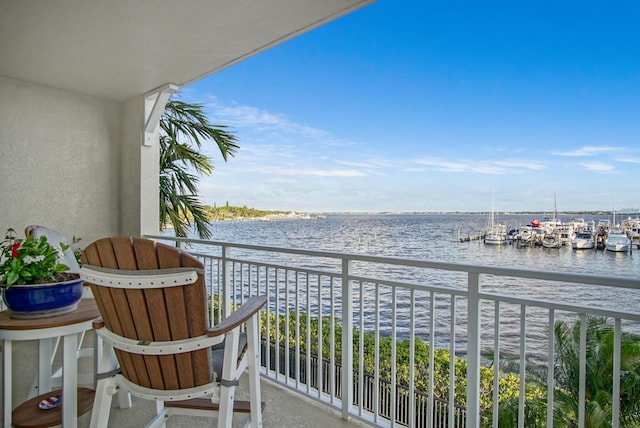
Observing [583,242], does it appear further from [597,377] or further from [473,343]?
[473,343]

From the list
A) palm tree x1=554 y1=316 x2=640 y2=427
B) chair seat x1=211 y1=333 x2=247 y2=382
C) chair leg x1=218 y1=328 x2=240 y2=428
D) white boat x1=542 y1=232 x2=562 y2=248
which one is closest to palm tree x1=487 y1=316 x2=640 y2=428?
palm tree x1=554 y1=316 x2=640 y2=427

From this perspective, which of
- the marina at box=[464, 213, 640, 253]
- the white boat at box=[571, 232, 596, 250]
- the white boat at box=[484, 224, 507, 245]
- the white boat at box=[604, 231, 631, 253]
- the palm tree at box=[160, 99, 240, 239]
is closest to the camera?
the palm tree at box=[160, 99, 240, 239]

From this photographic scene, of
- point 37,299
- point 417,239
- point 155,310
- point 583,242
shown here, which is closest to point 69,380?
point 37,299

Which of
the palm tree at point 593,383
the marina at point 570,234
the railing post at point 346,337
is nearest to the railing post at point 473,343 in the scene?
the railing post at point 346,337

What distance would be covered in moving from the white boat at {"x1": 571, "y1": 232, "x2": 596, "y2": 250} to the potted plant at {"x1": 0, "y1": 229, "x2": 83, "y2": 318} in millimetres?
21645

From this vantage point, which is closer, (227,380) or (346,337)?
(227,380)

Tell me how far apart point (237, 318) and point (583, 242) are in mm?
21644

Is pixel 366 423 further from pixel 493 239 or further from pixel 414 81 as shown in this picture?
pixel 493 239

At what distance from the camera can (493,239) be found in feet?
78.2

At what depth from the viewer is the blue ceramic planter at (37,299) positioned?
173 cm

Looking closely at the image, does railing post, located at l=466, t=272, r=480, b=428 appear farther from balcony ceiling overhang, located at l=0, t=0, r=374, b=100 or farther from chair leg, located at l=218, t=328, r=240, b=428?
balcony ceiling overhang, located at l=0, t=0, r=374, b=100

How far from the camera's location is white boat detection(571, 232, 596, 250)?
1862 centimetres

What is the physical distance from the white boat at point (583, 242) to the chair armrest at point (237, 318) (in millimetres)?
21048

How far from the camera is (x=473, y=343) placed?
1804 millimetres
